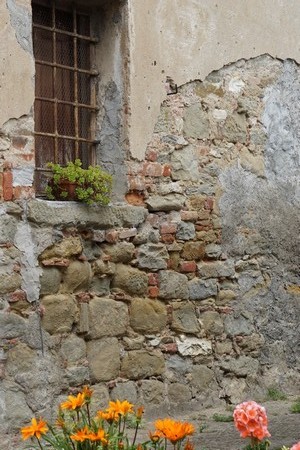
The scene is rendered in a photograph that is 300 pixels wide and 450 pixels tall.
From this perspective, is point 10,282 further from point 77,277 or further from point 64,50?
point 64,50

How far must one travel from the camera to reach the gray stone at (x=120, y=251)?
5.85 metres

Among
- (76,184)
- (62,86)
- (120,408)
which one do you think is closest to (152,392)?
(76,184)

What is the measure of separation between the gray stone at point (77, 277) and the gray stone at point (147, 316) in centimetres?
43

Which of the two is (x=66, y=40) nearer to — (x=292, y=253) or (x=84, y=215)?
(x=84, y=215)

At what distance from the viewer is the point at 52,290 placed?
550 centimetres

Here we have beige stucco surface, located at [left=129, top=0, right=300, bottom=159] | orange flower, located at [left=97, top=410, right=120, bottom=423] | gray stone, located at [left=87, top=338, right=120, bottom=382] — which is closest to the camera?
orange flower, located at [left=97, top=410, right=120, bottom=423]

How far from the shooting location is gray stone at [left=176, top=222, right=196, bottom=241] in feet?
20.6

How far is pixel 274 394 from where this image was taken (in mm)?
6688

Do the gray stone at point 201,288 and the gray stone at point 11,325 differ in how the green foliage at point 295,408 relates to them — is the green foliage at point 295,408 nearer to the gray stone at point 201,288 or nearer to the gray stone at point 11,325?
the gray stone at point 201,288

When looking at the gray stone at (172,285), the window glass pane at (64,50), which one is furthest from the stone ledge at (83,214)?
the window glass pane at (64,50)

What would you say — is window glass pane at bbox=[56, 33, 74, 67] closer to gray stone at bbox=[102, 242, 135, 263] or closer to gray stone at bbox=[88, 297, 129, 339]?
gray stone at bbox=[102, 242, 135, 263]

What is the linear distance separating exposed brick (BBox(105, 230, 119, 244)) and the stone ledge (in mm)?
39

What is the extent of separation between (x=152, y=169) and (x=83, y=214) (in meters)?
0.70

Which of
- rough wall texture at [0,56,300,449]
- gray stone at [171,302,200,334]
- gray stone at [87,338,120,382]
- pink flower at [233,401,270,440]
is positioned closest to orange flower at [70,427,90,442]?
pink flower at [233,401,270,440]
